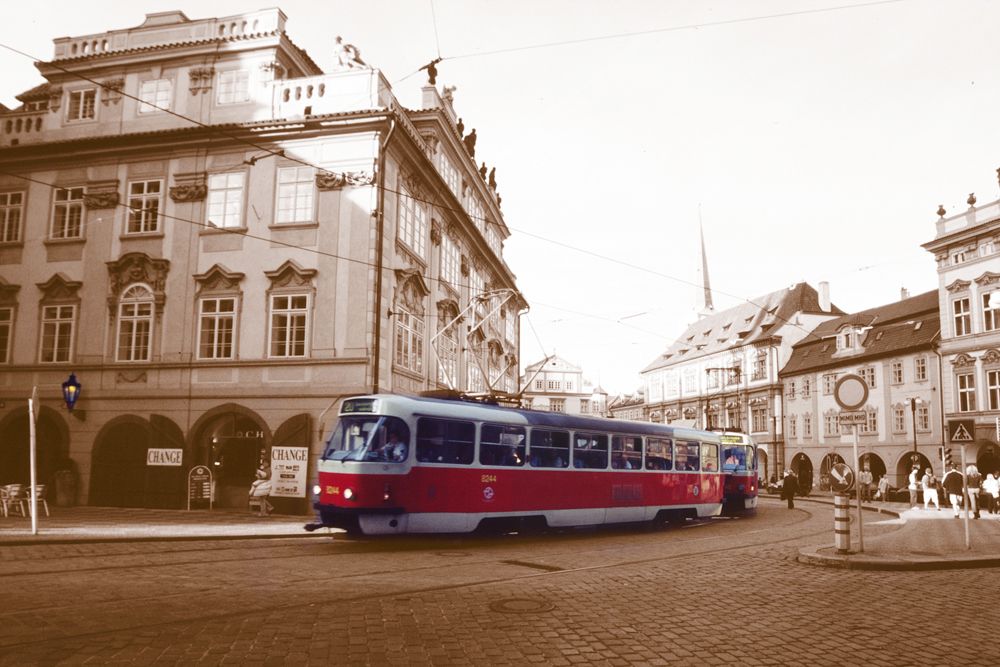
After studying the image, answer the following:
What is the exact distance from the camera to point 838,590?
33.1 feet

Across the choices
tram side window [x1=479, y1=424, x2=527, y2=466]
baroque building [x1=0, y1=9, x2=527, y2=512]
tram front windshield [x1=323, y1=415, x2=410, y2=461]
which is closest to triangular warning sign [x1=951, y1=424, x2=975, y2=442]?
tram side window [x1=479, y1=424, x2=527, y2=466]

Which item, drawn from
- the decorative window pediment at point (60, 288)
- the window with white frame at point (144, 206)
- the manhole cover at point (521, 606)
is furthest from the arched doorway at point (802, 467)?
the manhole cover at point (521, 606)

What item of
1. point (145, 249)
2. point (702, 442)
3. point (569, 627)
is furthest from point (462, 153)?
point (569, 627)

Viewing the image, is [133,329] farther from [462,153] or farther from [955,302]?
[955,302]

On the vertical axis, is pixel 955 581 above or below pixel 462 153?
below

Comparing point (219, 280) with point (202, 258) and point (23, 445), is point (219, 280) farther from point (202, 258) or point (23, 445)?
point (23, 445)

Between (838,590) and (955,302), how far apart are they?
40616mm

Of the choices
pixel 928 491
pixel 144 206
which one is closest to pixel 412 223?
pixel 144 206

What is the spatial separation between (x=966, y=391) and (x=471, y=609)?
43030 millimetres

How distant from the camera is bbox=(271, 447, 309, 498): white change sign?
887 inches

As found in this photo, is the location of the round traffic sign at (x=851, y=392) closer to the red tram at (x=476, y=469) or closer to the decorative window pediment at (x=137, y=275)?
the red tram at (x=476, y=469)

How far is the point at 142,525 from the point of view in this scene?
60.0 feet

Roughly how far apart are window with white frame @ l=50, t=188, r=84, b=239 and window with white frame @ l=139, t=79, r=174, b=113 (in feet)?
11.6

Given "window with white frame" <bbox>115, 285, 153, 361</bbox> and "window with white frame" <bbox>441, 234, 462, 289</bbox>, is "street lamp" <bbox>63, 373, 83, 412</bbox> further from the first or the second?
"window with white frame" <bbox>441, 234, 462, 289</bbox>
